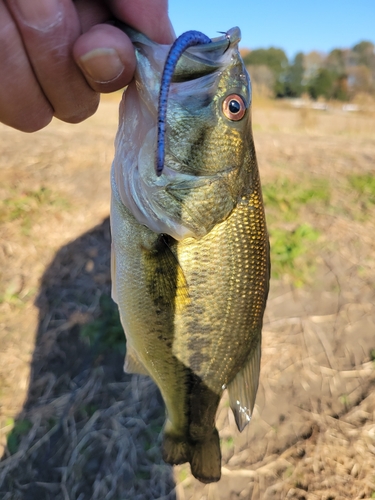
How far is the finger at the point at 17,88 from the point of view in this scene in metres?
1.08

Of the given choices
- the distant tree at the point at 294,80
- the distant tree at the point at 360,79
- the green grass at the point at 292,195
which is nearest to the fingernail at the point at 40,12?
the green grass at the point at 292,195

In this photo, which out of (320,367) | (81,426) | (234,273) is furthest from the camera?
(320,367)

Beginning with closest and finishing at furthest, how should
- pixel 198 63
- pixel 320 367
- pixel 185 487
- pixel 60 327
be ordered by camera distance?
pixel 198 63
pixel 185 487
pixel 320 367
pixel 60 327

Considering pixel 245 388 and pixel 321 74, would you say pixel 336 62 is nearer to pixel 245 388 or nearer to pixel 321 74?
pixel 321 74

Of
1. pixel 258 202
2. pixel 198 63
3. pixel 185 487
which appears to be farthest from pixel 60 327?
pixel 198 63

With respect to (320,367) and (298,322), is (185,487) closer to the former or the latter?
(320,367)

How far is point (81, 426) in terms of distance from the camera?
2.69 meters

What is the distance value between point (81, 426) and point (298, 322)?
79.2 inches

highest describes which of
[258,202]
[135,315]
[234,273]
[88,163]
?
[258,202]

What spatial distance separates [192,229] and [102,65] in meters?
0.61

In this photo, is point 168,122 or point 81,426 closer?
point 168,122

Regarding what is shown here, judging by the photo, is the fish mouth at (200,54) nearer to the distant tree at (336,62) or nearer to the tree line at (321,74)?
the tree line at (321,74)

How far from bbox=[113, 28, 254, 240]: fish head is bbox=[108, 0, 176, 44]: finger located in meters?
0.05

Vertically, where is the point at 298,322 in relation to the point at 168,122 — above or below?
below
